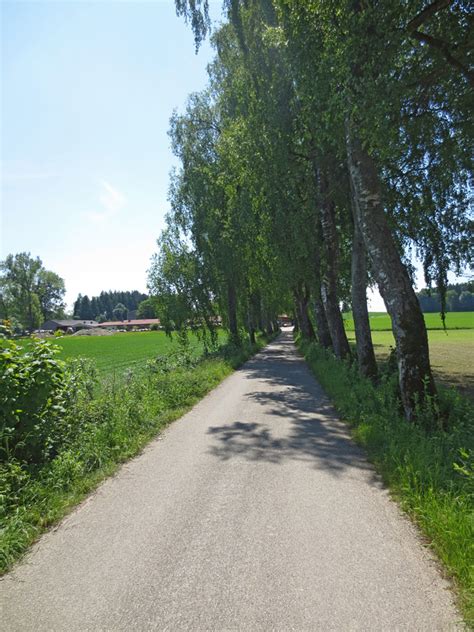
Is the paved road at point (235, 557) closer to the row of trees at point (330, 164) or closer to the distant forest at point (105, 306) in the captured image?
the row of trees at point (330, 164)

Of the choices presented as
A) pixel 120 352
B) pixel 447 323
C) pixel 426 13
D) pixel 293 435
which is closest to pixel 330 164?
pixel 426 13

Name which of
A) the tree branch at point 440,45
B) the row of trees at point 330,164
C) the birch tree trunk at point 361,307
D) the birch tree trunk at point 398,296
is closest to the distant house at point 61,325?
the row of trees at point 330,164

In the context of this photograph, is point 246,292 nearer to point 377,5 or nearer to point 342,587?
point 377,5

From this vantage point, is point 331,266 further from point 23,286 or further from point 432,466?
point 23,286

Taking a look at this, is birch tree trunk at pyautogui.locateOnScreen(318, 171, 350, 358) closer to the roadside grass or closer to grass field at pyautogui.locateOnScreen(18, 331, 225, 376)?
grass field at pyautogui.locateOnScreen(18, 331, 225, 376)

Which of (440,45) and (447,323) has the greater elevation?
(440,45)

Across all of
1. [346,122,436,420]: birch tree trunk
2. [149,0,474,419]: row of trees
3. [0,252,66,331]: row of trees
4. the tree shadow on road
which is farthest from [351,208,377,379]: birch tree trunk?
[0,252,66,331]: row of trees

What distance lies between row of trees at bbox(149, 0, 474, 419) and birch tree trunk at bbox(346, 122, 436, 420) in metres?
0.02

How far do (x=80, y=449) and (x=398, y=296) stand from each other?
223 inches

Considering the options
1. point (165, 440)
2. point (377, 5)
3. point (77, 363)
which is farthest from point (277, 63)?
point (165, 440)

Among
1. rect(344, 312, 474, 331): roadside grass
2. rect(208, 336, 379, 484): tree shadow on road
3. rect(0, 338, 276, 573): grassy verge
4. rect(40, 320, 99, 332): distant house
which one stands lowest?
rect(344, 312, 474, 331): roadside grass

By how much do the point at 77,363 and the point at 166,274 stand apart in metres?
11.0

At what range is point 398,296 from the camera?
6090mm

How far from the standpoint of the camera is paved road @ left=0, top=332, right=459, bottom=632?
2.41m
